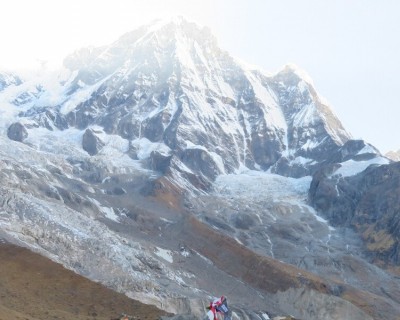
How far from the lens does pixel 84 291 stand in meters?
89.3

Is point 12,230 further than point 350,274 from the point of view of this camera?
No

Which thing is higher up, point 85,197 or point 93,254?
point 93,254

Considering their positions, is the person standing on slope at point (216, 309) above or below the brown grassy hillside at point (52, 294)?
above

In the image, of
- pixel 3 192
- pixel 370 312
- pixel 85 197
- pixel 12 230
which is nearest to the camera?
pixel 12 230

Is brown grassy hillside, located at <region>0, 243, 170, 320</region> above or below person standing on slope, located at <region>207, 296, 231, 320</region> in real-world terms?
below

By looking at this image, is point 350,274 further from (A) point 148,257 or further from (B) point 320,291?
(A) point 148,257

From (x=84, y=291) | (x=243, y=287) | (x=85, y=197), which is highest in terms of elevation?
(x=84, y=291)

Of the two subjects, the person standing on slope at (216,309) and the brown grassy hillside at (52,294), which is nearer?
the person standing on slope at (216,309)

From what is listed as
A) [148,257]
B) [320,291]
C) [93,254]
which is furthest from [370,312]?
[93,254]

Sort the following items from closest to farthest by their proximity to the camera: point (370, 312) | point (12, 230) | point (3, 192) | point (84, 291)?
point (84, 291), point (12, 230), point (3, 192), point (370, 312)

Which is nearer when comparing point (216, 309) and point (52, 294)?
point (216, 309)

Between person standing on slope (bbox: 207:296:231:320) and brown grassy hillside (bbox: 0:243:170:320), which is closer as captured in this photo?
person standing on slope (bbox: 207:296:231:320)

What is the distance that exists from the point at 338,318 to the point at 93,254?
51.3 metres

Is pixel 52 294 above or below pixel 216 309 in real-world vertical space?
below
